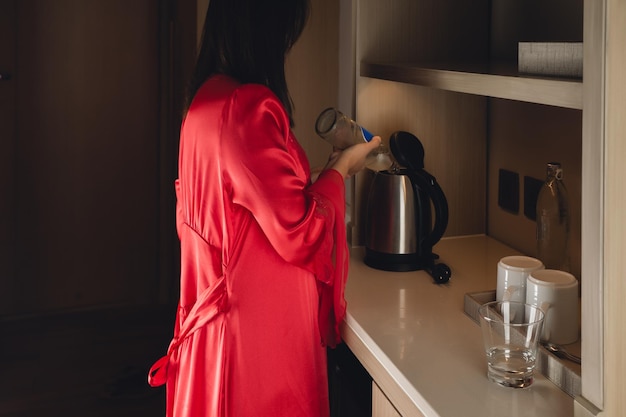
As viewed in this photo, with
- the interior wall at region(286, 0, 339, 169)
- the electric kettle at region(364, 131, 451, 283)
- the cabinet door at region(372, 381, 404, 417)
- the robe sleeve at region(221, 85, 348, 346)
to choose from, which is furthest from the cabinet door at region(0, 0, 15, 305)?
the cabinet door at region(372, 381, 404, 417)

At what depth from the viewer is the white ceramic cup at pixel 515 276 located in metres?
1.35

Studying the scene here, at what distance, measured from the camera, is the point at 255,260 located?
143 centimetres

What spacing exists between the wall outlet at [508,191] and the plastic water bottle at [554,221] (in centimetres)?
27

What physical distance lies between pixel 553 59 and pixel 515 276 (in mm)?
434

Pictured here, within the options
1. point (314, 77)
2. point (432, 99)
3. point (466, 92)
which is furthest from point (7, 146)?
point (466, 92)

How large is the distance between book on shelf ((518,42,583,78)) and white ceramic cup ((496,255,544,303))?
1.21 feet

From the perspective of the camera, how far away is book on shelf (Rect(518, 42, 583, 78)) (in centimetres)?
105

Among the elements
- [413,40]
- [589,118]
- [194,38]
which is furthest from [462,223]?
[194,38]

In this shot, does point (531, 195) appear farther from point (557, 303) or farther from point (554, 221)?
point (557, 303)

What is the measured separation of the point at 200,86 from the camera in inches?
58.8

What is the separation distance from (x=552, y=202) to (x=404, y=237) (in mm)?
351

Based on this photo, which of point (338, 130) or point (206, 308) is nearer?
point (206, 308)

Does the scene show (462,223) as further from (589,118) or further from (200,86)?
(589,118)

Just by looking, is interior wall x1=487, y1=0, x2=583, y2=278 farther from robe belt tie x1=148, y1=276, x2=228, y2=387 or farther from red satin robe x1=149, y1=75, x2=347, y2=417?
robe belt tie x1=148, y1=276, x2=228, y2=387
